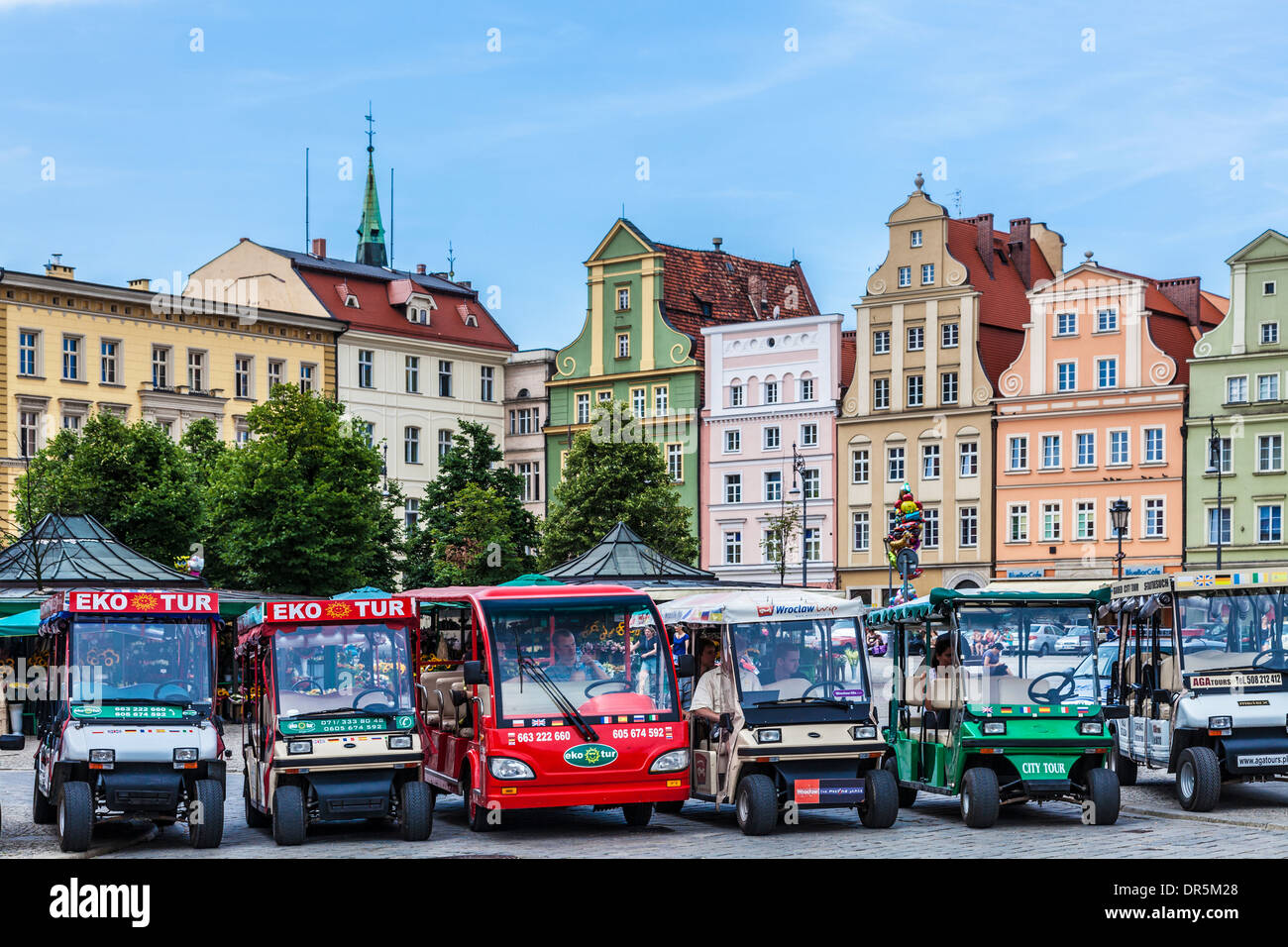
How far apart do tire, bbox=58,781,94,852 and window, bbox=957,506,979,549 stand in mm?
53710

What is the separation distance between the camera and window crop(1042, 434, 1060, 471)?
223 ft

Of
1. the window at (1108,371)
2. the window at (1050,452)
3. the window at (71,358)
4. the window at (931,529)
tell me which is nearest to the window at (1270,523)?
the window at (1108,371)

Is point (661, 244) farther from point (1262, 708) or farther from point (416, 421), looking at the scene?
point (1262, 708)

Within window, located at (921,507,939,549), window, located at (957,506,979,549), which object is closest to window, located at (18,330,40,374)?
window, located at (921,507,939,549)

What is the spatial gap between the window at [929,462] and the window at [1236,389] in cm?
1046

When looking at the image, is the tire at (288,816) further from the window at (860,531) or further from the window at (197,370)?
the window at (197,370)

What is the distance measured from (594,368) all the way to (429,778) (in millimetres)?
56619

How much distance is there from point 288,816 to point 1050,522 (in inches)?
2050

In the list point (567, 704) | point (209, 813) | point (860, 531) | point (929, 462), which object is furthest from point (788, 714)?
point (860, 531)

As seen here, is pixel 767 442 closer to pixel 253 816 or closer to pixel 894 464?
pixel 894 464

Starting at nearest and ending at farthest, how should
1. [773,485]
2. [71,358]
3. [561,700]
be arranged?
[561,700] < [71,358] < [773,485]

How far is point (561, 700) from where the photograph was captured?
20.0m

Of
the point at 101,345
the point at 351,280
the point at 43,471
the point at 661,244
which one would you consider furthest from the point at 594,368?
the point at 43,471

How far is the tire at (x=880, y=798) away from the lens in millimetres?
19844
